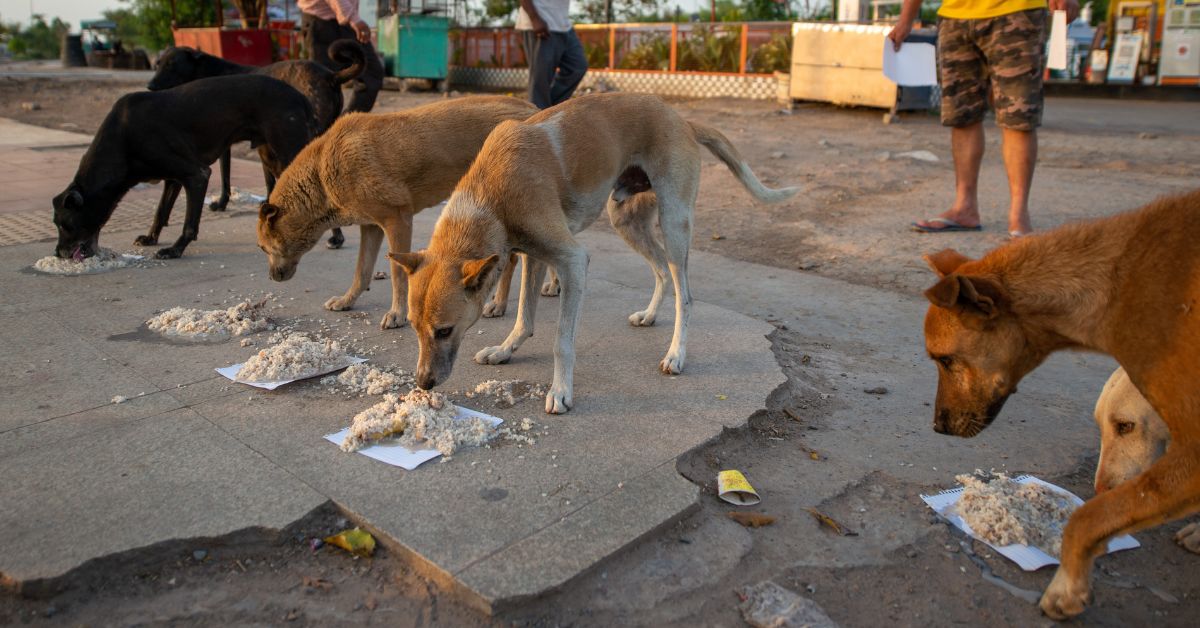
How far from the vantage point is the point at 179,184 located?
6562 mm

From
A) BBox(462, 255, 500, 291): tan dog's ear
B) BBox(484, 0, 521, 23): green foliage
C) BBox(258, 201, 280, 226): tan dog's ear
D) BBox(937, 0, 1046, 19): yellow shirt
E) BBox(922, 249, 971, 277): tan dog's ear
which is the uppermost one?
BBox(484, 0, 521, 23): green foliage

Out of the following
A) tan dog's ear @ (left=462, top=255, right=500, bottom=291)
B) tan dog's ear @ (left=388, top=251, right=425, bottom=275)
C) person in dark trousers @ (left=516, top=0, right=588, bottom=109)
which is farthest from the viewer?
person in dark trousers @ (left=516, top=0, right=588, bottom=109)

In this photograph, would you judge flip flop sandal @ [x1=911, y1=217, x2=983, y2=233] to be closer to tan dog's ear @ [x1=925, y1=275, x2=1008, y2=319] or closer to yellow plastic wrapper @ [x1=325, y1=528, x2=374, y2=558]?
tan dog's ear @ [x1=925, y1=275, x2=1008, y2=319]

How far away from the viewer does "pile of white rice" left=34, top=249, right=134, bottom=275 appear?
5.65 metres

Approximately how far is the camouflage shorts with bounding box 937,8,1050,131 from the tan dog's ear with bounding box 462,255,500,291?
462 centimetres

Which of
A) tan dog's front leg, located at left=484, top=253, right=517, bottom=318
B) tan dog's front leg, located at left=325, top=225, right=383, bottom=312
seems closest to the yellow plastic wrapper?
tan dog's front leg, located at left=484, top=253, right=517, bottom=318

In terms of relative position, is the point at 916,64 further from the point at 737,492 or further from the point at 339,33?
the point at 737,492

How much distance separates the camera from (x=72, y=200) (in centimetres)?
578

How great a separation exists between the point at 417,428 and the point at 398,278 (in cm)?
161

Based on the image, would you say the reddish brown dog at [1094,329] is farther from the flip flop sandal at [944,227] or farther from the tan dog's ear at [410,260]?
the flip flop sandal at [944,227]

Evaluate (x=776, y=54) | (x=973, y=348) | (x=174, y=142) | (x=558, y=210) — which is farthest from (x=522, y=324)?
(x=776, y=54)

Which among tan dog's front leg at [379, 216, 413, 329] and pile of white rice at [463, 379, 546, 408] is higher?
tan dog's front leg at [379, 216, 413, 329]

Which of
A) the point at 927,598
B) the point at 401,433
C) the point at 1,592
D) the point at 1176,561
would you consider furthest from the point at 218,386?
the point at 1176,561

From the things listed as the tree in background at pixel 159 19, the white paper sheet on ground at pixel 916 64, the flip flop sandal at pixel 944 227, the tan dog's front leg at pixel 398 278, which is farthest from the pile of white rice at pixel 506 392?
the tree in background at pixel 159 19
